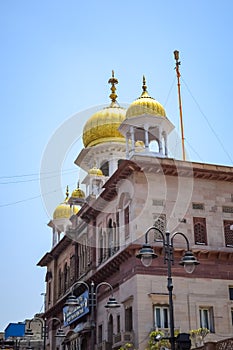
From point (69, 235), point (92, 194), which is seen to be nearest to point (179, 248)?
point (92, 194)

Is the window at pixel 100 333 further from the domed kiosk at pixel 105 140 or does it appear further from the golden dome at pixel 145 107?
the golden dome at pixel 145 107

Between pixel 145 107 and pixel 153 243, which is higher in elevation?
pixel 145 107

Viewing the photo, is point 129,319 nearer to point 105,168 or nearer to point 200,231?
point 200,231

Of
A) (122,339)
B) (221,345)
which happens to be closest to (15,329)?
(122,339)

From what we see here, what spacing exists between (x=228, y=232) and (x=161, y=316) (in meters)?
5.93

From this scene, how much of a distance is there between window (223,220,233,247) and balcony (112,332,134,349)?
700 centimetres

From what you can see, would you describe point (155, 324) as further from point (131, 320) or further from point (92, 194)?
point (92, 194)

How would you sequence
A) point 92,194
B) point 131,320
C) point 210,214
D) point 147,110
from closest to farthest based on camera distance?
point 131,320
point 210,214
point 147,110
point 92,194

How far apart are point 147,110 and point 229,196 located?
6.47 m

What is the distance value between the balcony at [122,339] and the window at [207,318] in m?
3.49

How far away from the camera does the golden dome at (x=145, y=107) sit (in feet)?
104

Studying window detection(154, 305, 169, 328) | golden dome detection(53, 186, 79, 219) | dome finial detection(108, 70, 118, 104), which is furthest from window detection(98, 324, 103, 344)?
dome finial detection(108, 70, 118, 104)

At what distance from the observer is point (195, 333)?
85.4ft

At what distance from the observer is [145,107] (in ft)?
104
